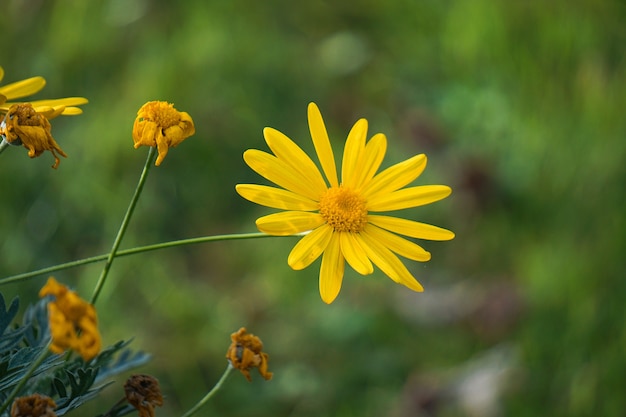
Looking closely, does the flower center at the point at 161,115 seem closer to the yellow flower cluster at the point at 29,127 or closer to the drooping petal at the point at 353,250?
the yellow flower cluster at the point at 29,127

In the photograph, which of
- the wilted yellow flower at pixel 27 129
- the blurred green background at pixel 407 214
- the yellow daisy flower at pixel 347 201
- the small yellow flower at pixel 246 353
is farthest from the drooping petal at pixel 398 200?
the blurred green background at pixel 407 214

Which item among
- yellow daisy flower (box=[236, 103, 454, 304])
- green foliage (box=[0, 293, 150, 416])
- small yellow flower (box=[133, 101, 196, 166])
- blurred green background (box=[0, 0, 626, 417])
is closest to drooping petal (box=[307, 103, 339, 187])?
yellow daisy flower (box=[236, 103, 454, 304])

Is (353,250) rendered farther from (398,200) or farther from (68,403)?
(68,403)

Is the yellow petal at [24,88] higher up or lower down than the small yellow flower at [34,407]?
higher up

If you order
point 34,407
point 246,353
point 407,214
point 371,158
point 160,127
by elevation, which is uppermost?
point 407,214

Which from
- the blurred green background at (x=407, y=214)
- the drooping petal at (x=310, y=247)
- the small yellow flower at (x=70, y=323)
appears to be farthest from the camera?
the blurred green background at (x=407, y=214)

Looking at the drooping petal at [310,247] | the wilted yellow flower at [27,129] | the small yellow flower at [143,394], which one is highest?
the drooping petal at [310,247]

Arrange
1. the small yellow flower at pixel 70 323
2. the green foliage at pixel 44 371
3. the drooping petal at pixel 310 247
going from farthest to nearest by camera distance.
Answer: the drooping petal at pixel 310 247, the green foliage at pixel 44 371, the small yellow flower at pixel 70 323

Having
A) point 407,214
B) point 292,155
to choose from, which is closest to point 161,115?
point 292,155

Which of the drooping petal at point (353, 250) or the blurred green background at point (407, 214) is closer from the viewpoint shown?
the drooping petal at point (353, 250)
